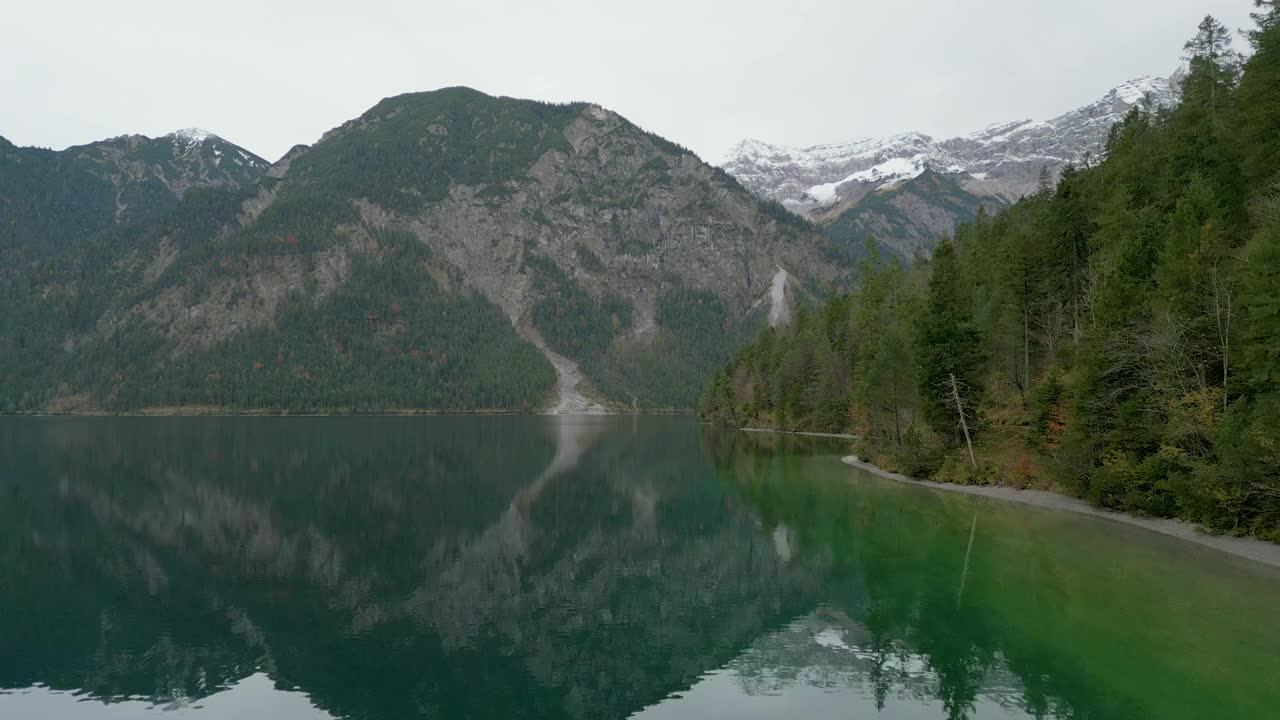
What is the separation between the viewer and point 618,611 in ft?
83.6

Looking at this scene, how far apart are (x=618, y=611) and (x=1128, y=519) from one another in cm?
2968

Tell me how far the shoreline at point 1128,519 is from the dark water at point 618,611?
133 cm

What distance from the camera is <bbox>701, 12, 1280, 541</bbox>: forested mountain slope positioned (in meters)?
31.9

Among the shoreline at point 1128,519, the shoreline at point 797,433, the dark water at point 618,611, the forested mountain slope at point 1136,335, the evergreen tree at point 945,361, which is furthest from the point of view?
the shoreline at point 797,433

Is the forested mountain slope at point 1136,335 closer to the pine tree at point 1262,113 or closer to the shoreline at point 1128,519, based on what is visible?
the pine tree at point 1262,113

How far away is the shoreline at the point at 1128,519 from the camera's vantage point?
3014cm

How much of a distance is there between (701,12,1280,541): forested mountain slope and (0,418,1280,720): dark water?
4176mm

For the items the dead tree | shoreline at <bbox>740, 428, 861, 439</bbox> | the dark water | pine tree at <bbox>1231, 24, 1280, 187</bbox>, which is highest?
pine tree at <bbox>1231, 24, 1280, 187</bbox>

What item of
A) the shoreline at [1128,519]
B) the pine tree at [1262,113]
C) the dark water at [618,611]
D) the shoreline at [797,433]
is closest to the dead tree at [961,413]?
the shoreline at [1128,519]

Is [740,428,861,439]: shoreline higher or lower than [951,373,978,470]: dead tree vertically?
lower

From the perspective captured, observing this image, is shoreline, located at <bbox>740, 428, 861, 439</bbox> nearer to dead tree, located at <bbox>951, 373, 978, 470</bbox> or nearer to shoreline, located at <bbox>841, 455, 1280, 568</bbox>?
dead tree, located at <bbox>951, 373, 978, 470</bbox>

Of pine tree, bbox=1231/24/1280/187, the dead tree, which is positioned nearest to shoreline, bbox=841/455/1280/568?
the dead tree

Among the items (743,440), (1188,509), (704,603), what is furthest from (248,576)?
(743,440)

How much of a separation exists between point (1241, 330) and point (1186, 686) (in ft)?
73.9
